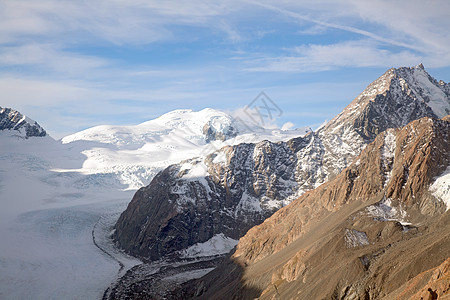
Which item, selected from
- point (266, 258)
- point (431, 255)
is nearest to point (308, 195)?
point (266, 258)

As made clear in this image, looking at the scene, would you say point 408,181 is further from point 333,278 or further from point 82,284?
point 82,284

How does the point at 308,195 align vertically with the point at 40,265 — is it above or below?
above

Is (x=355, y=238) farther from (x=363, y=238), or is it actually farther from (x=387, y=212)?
(x=387, y=212)

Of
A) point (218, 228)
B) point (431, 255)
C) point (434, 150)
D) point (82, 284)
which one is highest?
point (434, 150)

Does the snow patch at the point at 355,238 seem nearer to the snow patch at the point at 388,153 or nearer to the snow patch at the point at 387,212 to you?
the snow patch at the point at 387,212

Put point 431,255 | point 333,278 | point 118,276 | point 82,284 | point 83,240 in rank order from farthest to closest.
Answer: point 83,240 < point 118,276 < point 82,284 < point 333,278 < point 431,255

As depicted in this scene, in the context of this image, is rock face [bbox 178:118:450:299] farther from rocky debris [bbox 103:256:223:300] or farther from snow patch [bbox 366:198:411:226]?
rocky debris [bbox 103:256:223:300]

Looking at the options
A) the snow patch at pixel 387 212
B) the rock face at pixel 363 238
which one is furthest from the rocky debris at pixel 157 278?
the snow patch at pixel 387 212

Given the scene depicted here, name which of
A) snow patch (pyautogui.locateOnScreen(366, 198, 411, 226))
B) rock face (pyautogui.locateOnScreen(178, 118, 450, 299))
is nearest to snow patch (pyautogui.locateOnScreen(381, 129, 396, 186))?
rock face (pyautogui.locateOnScreen(178, 118, 450, 299))
